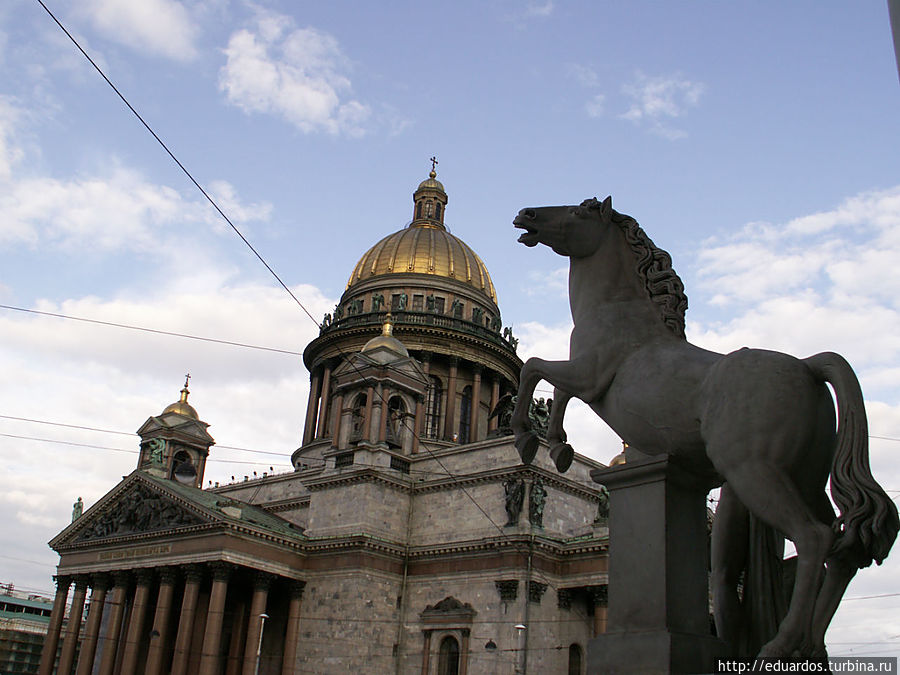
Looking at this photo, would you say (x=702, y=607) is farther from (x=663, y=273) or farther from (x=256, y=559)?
(x=256, y=559)

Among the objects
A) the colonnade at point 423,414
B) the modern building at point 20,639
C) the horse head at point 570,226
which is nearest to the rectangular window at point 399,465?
the colonnade at point 423,414

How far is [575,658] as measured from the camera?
35438mm

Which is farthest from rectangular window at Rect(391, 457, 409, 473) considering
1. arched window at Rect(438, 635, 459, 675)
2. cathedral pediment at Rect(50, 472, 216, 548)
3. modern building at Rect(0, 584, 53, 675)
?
modern building at Rect(0, 584, 53, 675)

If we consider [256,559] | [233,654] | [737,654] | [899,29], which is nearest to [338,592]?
[256,559]

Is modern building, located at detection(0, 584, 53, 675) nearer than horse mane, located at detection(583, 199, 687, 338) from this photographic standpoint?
No

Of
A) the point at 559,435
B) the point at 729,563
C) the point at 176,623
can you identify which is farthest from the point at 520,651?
the point at 729,563

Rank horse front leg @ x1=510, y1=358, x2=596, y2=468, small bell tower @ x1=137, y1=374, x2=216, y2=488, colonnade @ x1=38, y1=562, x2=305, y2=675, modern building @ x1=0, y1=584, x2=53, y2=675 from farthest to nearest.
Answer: modern building @ x1=0, y1=584, x2=53, y2=675 → small bell tower @ x1=137, y1=374, x2=216, y2=488 → colonnade @ x1=38, y1=562, x2=305, y2=675 → horse front leg @ x1=510, y1=358, x2=596, y2=468

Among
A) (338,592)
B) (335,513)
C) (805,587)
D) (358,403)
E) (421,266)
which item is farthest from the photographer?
(421,266)

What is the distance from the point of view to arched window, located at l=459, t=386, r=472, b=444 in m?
55.0

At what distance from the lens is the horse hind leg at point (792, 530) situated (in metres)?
5.17

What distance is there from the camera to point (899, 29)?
4.41m

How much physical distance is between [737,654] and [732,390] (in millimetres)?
1909

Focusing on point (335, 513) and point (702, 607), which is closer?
point (702, 607)

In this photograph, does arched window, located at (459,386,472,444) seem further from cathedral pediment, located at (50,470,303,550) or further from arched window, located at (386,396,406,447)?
cathedral pediment, located at (50,470,303,550)
